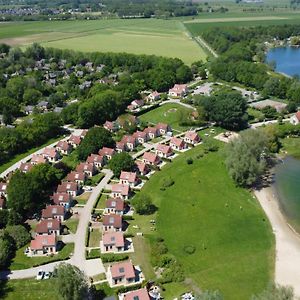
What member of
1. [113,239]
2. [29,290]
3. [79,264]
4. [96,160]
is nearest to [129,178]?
[96,160]

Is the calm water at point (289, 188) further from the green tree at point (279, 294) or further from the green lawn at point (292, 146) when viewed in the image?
the green tree at point (279, 294)

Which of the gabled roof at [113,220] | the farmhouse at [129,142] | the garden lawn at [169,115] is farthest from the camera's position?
the garden lawn at [169,115]

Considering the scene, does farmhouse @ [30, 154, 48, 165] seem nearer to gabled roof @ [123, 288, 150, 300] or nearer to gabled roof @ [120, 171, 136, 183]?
gabled roof @ [120, 171, 136, 183]

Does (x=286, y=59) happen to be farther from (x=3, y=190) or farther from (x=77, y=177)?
(x=3, y=190)

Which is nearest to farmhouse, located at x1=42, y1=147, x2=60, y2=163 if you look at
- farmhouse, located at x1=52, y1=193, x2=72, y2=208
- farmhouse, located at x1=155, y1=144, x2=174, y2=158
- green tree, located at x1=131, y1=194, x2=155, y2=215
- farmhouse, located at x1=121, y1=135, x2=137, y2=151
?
farmhouse, located at x1=121, y1=135, x2=137, y2=151

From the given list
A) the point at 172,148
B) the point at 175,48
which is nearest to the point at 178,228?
the point at 172,148

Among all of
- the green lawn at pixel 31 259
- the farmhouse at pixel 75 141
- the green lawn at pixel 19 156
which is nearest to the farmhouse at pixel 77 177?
the green lawn at pixel 19 156

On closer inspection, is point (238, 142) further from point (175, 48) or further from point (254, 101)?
point (175, 48)

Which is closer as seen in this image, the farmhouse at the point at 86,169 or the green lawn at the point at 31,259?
the green lawn at the point at 31,259

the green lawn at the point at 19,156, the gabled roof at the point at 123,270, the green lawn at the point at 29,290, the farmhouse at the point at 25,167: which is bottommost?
the green lawn at the point at 29,290
